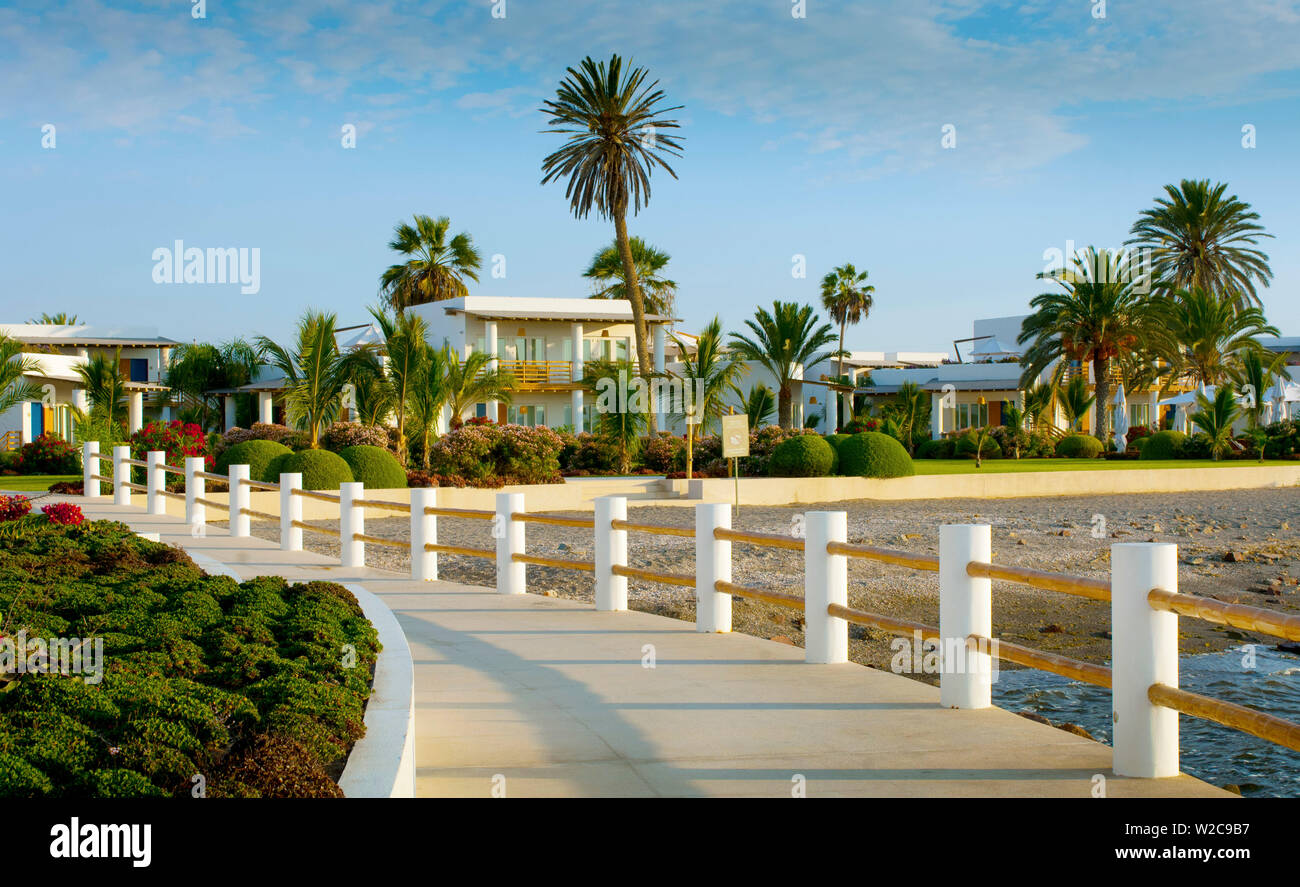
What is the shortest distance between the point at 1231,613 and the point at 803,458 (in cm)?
2539

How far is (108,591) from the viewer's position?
827 centimetres

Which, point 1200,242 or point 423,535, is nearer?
point 423,535

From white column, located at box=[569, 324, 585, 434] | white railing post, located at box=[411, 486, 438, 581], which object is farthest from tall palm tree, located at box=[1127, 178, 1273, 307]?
white railing post, located at box=[411, 486, 438, 581]

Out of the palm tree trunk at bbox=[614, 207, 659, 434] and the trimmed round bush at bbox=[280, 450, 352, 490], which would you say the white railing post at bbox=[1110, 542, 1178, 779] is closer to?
the trimmed round bush at bbox=[280, 450, 352, 490]

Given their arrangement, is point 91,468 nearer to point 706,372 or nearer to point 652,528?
point 706,372

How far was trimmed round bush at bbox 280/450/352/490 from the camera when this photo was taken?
23.0 meters

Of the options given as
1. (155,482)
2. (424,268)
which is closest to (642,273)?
(424,268)

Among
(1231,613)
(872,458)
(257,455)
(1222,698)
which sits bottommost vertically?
(1222,698)

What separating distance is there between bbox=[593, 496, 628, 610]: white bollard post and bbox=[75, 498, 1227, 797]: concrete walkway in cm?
102

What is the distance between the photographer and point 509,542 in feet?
38.0
